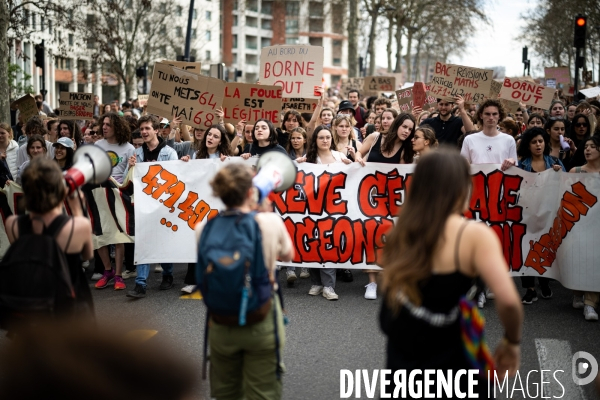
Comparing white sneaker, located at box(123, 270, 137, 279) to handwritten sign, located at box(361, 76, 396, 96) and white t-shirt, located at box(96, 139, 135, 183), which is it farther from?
handwritten sign, located at box(361, 76, 396, 96)

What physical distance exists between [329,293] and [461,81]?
5.91 m

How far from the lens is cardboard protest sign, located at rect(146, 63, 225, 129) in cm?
973

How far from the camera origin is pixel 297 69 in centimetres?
1162

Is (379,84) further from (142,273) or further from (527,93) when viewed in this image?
(142,273)

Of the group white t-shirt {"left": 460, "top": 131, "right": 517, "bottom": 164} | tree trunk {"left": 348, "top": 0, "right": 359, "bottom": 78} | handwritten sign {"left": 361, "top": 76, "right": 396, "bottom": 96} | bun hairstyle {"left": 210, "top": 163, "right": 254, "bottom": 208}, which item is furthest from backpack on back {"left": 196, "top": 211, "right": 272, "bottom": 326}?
tree trunk {"left": 348, "top": 0, "right": 359, "bottom": 78}

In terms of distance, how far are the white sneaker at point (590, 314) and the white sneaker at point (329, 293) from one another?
2311 mm

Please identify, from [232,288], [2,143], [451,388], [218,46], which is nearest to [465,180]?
[451,388]

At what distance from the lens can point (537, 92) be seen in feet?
46.1

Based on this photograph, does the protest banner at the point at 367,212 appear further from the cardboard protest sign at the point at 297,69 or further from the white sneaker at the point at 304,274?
the cardboard protest sign at the point at 297,69

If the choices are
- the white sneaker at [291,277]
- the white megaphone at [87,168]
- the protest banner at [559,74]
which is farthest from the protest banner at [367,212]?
the protest banner at [559,74]

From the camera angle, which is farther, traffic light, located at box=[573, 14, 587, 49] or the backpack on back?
traffic light, located at box=[573, 14, 587, 49]

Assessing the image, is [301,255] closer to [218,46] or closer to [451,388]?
[451,388]

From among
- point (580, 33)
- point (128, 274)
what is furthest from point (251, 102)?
point (580, 33)

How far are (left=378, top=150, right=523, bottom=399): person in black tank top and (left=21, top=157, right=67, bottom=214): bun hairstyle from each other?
1.73 m
